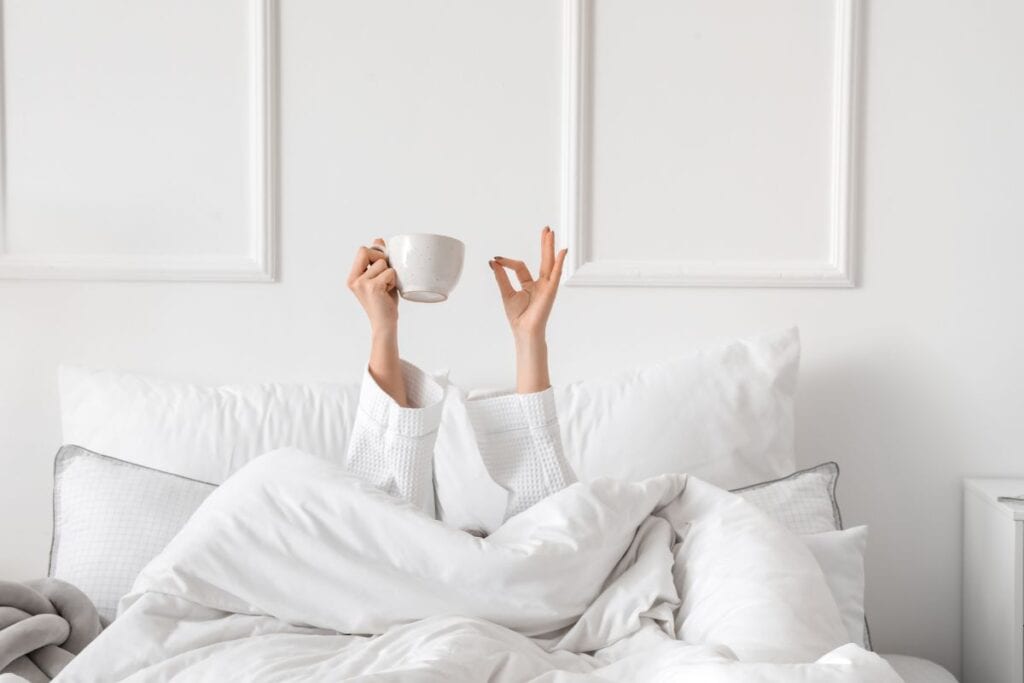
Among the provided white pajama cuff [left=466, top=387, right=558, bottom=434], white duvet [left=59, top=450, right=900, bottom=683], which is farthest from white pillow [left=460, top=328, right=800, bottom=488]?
white duvet [left=59, top=450, right=900, bottom=683]

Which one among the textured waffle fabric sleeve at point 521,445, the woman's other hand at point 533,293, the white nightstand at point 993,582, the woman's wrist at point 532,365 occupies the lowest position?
the white nightstand at point 993,582

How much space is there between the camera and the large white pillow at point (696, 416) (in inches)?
72.4

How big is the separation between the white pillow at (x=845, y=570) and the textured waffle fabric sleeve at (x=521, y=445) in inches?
16.3

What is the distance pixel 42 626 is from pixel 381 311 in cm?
68

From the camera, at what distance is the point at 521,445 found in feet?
5.44

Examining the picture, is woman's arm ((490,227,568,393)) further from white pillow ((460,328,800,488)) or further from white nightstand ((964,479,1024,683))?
white nightstand ((964,479,1024,683))

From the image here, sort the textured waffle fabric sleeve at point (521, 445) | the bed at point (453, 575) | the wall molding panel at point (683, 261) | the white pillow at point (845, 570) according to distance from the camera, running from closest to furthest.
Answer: the bed at point (453, 575), the white pillow at point (845, 570), the textured waffle fabric sleeve at point (521, 445), the wall molding panel at point (683, 261)

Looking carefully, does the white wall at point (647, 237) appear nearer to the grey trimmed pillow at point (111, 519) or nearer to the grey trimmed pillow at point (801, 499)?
the grey trimmed pillow at point (801, 499)

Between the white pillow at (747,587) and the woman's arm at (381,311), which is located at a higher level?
the woman's arm at (381,311)

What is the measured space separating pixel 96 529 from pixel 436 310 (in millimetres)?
811

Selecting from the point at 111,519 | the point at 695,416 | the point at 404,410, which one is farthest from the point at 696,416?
the point at 111,519

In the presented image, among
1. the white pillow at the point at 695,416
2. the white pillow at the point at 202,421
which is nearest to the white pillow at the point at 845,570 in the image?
the white pillow at the point at 695,416

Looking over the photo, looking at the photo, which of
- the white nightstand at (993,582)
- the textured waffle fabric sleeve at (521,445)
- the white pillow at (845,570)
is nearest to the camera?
the white pillow at (845,570)

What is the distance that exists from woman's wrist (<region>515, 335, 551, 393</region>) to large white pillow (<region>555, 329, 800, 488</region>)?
219 millimetres
